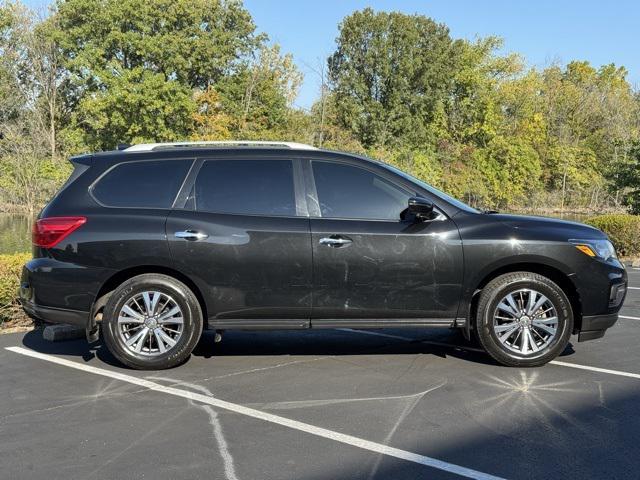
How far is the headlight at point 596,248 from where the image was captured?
538 cm

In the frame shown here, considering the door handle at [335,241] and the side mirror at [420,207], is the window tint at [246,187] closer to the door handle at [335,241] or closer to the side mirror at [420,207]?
the door handle at [335,241]

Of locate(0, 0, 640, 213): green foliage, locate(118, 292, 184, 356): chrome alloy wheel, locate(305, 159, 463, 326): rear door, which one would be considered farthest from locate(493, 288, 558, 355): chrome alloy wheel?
locate(0, 0, 640, 213): green foliage

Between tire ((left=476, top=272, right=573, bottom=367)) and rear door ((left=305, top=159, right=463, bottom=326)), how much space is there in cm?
32

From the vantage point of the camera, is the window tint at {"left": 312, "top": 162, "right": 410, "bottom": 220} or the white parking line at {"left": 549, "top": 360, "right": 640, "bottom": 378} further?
the window tint at {"left": 312, "top": 162, "right": 410, "bottom": 220}

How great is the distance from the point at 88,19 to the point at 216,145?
44.1 metres

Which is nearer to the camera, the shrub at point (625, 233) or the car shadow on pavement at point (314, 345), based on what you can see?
the car shadow on pavement at point (314, 345)

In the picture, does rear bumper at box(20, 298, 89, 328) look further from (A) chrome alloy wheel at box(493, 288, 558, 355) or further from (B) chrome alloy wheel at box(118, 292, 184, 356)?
(A) chrome alloy wheel at box(493, 288, 558, 355)

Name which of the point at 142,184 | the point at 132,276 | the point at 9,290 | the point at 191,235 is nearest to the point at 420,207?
the point at 191,235

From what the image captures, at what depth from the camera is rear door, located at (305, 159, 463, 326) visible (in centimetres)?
527

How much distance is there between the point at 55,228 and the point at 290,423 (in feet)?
9.03

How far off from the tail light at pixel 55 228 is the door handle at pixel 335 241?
6.87ft

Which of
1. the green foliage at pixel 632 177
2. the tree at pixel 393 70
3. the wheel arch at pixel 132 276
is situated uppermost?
the tree at pixel 393 70

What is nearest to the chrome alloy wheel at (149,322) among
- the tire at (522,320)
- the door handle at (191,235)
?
the door handle at (191,235)

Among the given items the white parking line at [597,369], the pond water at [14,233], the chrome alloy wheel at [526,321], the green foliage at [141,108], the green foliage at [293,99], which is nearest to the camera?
the white parking line at [597,369]
